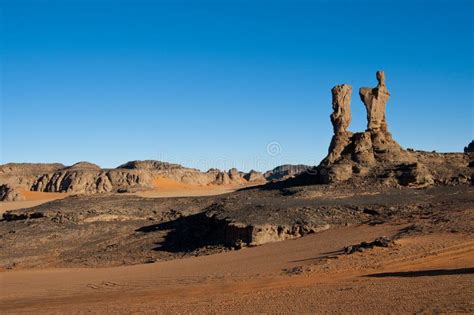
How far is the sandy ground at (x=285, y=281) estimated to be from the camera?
1046 cm

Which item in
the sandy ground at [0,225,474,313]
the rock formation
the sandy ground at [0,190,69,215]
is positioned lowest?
the sandy ground at [0,225,474,313]

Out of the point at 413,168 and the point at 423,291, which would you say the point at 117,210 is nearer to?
the point at 413,168

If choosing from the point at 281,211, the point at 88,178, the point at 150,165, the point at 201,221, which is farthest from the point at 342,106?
the point at 150,165

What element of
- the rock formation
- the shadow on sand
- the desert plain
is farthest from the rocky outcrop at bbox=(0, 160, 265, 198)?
the shadow on sand

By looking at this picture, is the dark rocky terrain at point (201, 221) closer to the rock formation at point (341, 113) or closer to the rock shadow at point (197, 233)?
the rock shadow at point (197, 233)

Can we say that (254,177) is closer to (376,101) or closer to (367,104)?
(367,104)

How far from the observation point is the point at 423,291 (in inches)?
415

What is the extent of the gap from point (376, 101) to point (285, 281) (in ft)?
60.9

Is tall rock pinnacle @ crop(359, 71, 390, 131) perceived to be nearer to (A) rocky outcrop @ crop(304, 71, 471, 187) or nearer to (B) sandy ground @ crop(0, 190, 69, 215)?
(A) rocky outcrop @ crop(304, 71, 471, 187)

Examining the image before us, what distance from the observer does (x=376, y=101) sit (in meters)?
29.7

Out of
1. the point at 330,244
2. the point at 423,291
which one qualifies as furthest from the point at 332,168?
the point at 423,291

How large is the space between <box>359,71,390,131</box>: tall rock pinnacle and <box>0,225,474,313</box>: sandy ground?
11997 mm

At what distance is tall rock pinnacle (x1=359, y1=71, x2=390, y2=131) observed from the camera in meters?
29.8

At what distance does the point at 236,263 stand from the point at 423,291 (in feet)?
23.5
